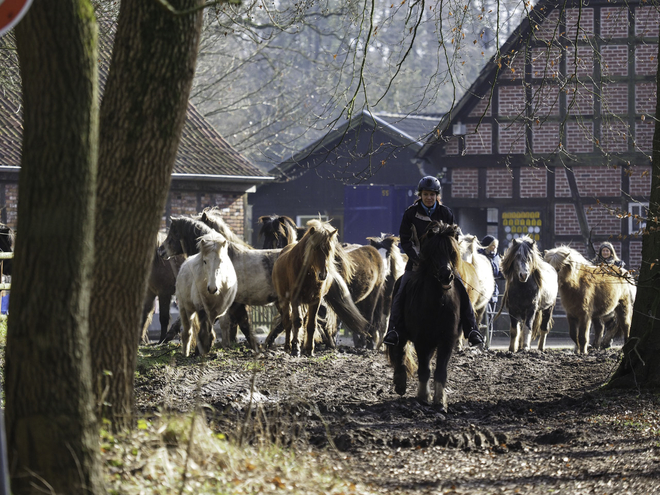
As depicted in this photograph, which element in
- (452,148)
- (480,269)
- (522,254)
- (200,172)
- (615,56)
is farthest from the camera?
(452,148)

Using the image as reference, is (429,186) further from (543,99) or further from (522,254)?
(543,99)

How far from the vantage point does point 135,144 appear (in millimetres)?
4762

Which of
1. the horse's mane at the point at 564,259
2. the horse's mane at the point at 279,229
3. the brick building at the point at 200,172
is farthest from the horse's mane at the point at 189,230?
the brick building at the point at 200,172

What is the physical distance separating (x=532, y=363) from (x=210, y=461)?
28.8 feet

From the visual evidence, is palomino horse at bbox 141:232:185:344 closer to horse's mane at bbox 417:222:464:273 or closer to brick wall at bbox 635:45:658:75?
horse's mane at bbox 417:222:464:273

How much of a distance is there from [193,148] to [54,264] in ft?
74.4

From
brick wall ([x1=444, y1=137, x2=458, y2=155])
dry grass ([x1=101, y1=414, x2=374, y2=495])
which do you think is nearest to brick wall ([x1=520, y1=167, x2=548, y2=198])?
brick wall ([x1=444, y1=137, x2=458, y2=155])

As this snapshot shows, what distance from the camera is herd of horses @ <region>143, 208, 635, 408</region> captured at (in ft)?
28.1

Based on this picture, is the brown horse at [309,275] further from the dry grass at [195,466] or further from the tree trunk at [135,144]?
the tree trunk at [135,144]

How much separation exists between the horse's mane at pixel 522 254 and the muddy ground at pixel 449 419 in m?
3.19

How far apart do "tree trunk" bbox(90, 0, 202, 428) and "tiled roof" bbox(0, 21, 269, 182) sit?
18.4m

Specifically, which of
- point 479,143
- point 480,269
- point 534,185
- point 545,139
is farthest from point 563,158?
point 480,269

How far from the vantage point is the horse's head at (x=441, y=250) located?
8219 millimetres

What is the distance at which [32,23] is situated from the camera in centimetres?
403
